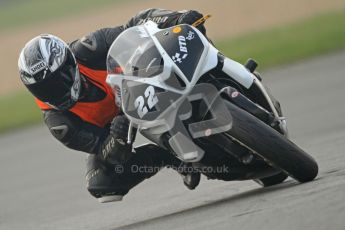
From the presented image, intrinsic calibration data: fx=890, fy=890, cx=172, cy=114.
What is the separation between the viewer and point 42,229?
7922 mm

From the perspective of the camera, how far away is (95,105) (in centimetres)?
753

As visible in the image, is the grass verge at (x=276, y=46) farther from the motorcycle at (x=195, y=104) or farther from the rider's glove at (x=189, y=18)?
the motorcycle at (x=195, y=104)

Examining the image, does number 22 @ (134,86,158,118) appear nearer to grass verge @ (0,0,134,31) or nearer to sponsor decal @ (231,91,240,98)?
sponsor decal @ (231,91,240,98)

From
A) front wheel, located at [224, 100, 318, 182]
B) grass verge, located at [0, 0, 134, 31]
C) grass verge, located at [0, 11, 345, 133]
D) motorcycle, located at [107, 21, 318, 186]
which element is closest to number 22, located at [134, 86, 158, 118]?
motorcycle, located at [107, 21, 318, 186]

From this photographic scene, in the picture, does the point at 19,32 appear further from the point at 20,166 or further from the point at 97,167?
the point at 97,167

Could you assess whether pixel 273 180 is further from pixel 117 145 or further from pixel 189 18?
pixel 189 18

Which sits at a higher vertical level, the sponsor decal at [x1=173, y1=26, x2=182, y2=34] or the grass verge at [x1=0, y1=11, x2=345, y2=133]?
the sponsor decal at [x1=173, y1=26, x2=182, y2=34]

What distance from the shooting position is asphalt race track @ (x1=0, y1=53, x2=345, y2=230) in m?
5.67

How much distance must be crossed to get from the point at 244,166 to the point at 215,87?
0.82 metres

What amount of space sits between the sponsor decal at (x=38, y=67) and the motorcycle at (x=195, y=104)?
1.86 feet

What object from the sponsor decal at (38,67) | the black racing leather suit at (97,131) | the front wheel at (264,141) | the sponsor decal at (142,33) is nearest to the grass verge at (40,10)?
the black racing leather suit at (97,131)

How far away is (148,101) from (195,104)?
0.34 m

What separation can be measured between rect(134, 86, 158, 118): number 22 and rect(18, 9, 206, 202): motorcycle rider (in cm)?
30

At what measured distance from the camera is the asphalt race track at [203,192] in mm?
5668
